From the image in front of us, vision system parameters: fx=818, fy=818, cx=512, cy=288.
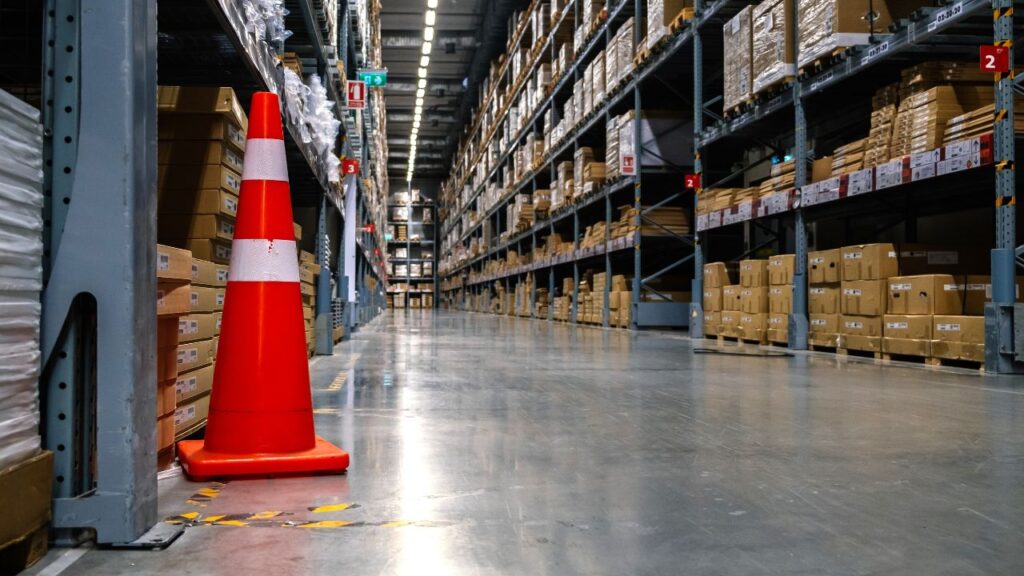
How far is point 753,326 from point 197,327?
718cm

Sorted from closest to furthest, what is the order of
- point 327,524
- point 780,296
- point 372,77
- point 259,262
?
point 327,524 → point 259,262 → point 780,296 → point 372,77

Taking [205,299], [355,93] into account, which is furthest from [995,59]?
[355,93]

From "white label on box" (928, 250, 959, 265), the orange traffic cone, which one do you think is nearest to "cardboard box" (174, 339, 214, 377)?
the orange traffic cone

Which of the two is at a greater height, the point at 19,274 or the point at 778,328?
the point at 19,274

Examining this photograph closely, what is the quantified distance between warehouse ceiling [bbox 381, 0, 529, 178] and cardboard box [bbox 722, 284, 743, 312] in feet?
45.6

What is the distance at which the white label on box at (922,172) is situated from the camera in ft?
19.8

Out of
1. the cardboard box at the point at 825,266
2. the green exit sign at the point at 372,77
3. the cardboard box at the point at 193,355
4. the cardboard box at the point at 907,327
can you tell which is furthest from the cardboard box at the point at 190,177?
the green exit sign at the point at 372,77

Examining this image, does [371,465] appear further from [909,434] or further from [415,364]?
[415,364]

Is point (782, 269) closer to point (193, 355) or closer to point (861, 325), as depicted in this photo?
point (861, 325)

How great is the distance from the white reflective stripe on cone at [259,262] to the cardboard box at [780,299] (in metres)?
6.67

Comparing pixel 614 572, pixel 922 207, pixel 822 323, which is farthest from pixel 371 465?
pixel 922 207

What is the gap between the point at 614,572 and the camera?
5.23ft

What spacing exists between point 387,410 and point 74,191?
7.62 ft

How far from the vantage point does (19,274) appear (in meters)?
1.58
